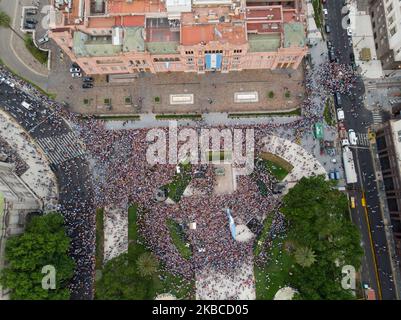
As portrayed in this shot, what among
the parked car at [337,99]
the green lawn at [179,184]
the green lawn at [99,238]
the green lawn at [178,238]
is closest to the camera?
the green lawn at [178,238]

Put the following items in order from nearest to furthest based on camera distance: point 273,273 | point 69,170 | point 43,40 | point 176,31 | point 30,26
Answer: point 176,31
point 273,273
point 69,170
point 43,40
point 30,26

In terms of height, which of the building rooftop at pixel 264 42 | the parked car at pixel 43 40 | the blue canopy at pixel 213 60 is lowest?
the blue canopy at pixel 213 60

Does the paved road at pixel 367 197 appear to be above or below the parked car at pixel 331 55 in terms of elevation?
below

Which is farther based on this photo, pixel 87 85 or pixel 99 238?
pixel 87 85

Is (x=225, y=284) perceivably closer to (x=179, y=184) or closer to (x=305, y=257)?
(x=305, y=257)

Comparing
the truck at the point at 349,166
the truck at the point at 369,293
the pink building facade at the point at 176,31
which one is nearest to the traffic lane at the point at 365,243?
the truck at the point at 369,293

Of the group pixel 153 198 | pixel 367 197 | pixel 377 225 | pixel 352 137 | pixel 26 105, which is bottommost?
pixel 377 225

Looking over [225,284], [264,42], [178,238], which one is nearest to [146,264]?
[178,238]

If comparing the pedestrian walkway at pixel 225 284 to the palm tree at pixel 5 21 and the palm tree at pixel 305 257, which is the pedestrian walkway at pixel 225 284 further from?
the palm tree at pixel 5 21

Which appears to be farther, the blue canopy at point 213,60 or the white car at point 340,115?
the white car at point 340,115
